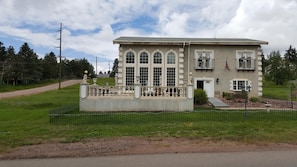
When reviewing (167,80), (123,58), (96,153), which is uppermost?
(123,58)

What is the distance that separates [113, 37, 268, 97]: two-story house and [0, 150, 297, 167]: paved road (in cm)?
1975

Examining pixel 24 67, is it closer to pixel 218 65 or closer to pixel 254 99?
pixel 218 65

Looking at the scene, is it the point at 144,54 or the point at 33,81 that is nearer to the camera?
the point at 144,54

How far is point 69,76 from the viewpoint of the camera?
92125mm

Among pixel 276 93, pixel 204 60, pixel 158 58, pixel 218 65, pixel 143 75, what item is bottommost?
pixel 276 93

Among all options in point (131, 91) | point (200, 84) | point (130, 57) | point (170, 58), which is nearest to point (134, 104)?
point (131, 91)

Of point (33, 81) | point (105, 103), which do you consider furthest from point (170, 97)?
Result: point (33, 81)

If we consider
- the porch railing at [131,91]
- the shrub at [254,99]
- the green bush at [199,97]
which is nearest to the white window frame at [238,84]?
the shrub at [254,99]

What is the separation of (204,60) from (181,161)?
71.3 ft

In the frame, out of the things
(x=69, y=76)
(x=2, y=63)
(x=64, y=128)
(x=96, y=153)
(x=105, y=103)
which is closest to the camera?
(x=96, y=153)

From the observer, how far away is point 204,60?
2714cm

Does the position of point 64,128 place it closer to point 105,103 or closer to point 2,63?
point 105,103

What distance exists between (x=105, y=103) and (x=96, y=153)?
36.5ft

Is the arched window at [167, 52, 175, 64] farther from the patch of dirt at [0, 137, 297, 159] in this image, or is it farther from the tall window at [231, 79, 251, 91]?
the patch of dirt at [0, 137, 297, 159]
